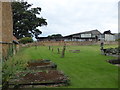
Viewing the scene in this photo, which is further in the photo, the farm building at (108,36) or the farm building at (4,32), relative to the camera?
the farm building at (108,36)

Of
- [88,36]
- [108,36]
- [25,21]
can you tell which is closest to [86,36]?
[88,36]

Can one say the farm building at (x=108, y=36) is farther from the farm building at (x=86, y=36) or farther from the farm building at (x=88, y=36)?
the farm building at (x=86, y=36)

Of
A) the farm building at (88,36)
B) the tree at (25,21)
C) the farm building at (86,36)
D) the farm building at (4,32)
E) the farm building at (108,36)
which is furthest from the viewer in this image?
the farm building at (108,36)

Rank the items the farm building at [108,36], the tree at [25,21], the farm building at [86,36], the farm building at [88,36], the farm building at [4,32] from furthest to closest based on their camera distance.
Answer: the farm building at [108,36] → the farm building at [86,36] → the farm building at [88,36] → the tree at [25,21] → the farm building at [4,32]

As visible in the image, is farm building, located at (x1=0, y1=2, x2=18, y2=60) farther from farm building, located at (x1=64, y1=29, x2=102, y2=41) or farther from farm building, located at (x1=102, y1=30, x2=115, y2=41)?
farm building, located at (x1=102, y1=30, x2=115, y2=41)

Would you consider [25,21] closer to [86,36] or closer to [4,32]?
[86,36]

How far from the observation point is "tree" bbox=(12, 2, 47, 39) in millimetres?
48228

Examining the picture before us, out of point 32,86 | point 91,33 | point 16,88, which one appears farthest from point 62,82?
point 91,33

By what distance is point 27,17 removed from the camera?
50.7m

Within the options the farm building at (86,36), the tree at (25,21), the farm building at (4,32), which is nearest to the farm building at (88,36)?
the farm building at (86,36)

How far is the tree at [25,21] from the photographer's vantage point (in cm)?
4823

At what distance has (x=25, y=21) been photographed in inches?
1885

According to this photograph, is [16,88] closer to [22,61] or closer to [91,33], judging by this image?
[22,61]

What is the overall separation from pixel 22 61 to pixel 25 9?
47383 millimetres
